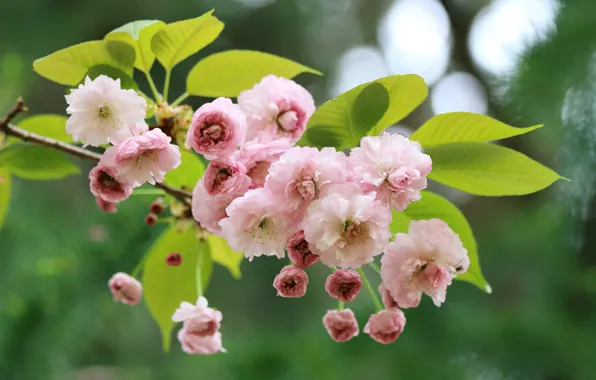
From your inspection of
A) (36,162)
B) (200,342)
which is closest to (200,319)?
(200,342)

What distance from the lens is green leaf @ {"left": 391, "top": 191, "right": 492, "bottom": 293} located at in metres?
0.38

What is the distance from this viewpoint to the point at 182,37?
0.39 metres

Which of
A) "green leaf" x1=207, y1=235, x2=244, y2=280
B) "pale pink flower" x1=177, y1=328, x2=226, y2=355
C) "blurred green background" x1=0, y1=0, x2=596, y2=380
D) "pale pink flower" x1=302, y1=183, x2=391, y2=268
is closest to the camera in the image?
"pale pink flower" x1=302, y1=183, x2=391, y2=268

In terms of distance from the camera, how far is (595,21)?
87 cm

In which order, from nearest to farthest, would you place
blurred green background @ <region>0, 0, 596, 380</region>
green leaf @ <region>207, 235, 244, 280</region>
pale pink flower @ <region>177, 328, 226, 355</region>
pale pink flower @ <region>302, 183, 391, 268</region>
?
1. pale pink flower @ <region>302, 183, 391, 268</region>
2. pale pink flower @ <region>177, 328, 226, 355</region>
3. green leaf @ <region>207, 235, 244, 280</region>
4. blurred green background @ <region>0, 0, 596, 380</region>

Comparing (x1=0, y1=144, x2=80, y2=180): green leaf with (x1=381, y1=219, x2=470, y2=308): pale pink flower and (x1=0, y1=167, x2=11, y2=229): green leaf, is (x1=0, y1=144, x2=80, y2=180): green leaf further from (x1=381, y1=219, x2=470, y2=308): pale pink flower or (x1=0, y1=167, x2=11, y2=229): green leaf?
(x1=381, y1=219, x2=470, y2=308): pale pink flower

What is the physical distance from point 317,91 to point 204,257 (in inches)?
45.6

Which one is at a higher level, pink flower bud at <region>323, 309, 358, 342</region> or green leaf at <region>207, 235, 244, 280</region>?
pink flower bud at <region>323, 309, 358, 342</region>

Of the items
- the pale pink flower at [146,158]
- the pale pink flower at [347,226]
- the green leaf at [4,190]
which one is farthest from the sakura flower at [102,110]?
the green leaf at [4,190]

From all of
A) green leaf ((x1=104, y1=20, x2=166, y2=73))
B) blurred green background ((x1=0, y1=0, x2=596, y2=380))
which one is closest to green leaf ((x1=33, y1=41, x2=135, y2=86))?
green leaf ((x1=104, y1=20, x2=166, y2=73))

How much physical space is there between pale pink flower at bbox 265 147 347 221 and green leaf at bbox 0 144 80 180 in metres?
0.27

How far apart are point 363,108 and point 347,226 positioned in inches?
3.1

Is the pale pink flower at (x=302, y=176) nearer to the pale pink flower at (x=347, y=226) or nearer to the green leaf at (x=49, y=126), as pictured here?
the pale pink flower at (x=347, y=226)

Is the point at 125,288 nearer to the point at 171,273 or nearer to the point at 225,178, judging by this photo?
the point at 171,273
